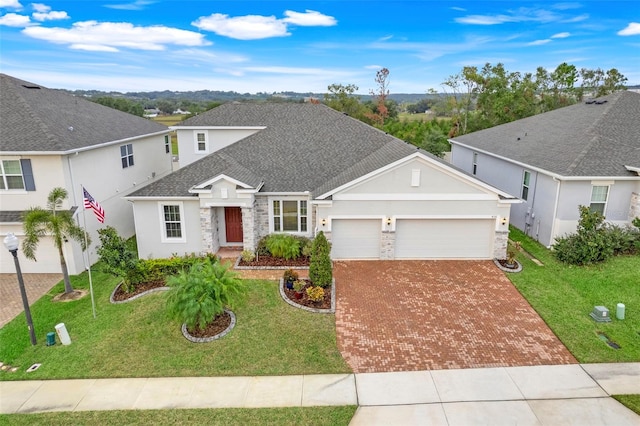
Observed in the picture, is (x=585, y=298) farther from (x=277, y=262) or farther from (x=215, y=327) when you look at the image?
(x=215, y=327)

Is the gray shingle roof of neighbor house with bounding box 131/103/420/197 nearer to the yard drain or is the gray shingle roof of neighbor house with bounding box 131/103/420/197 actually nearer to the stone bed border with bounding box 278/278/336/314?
the stone bed border with bounding box 278/278/336/314

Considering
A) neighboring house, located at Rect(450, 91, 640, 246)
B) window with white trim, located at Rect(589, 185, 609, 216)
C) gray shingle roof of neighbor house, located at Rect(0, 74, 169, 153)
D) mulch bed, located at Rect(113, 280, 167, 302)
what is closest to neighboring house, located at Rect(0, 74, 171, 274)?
gray shingle roof of neighbor house, located at Rect(0, 74, 169, 153)

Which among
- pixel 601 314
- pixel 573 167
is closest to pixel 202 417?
pixel 601 314

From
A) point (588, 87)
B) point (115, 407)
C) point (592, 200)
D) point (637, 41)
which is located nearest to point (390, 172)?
point (592, 200)

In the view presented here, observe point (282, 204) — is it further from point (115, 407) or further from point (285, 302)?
point (115, 407)

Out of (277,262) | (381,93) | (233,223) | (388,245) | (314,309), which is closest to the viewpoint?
(314,309)

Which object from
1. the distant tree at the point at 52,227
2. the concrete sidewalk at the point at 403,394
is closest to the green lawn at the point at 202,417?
the concrete sidewalk at the point at 403,394
